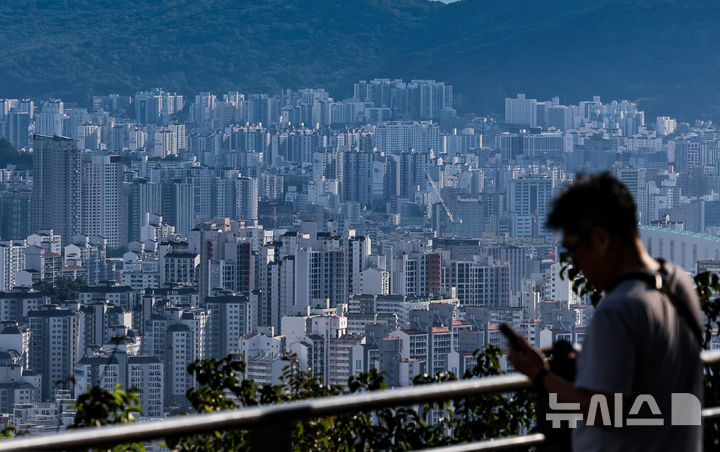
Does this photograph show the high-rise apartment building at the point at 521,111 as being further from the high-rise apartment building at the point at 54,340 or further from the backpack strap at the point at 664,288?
the backpack strap at the point at 664,288

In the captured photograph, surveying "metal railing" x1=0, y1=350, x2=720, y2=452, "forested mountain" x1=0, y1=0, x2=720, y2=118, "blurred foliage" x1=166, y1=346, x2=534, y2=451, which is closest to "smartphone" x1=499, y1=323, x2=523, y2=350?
"metal railing" x1=0, y1=350, x2=720, y2=452

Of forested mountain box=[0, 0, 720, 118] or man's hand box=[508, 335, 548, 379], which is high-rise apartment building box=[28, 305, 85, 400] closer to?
man's hand box=[508, 335, 548, 379]

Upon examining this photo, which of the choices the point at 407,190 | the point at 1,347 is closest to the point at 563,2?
the point at 407,190

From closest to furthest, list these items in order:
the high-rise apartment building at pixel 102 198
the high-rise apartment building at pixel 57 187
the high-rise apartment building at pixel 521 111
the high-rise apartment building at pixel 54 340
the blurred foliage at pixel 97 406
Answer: the blurred foliage at pixel 97 406 → the high-rise apartment building at pixel 54 340 → the high-rise apartment building at pixel 57 187 → the high-rise apartment building at pixel 102 198 → the high-rise apartment building at pixel 521 111

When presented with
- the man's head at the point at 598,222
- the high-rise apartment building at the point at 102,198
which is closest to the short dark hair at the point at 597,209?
the man's head at the point at 598,222

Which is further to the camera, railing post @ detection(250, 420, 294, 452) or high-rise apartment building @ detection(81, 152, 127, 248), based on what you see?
high-rise apartment building @ detection(81, 152, 127, 248)

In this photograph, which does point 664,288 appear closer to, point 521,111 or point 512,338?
point 512,338
